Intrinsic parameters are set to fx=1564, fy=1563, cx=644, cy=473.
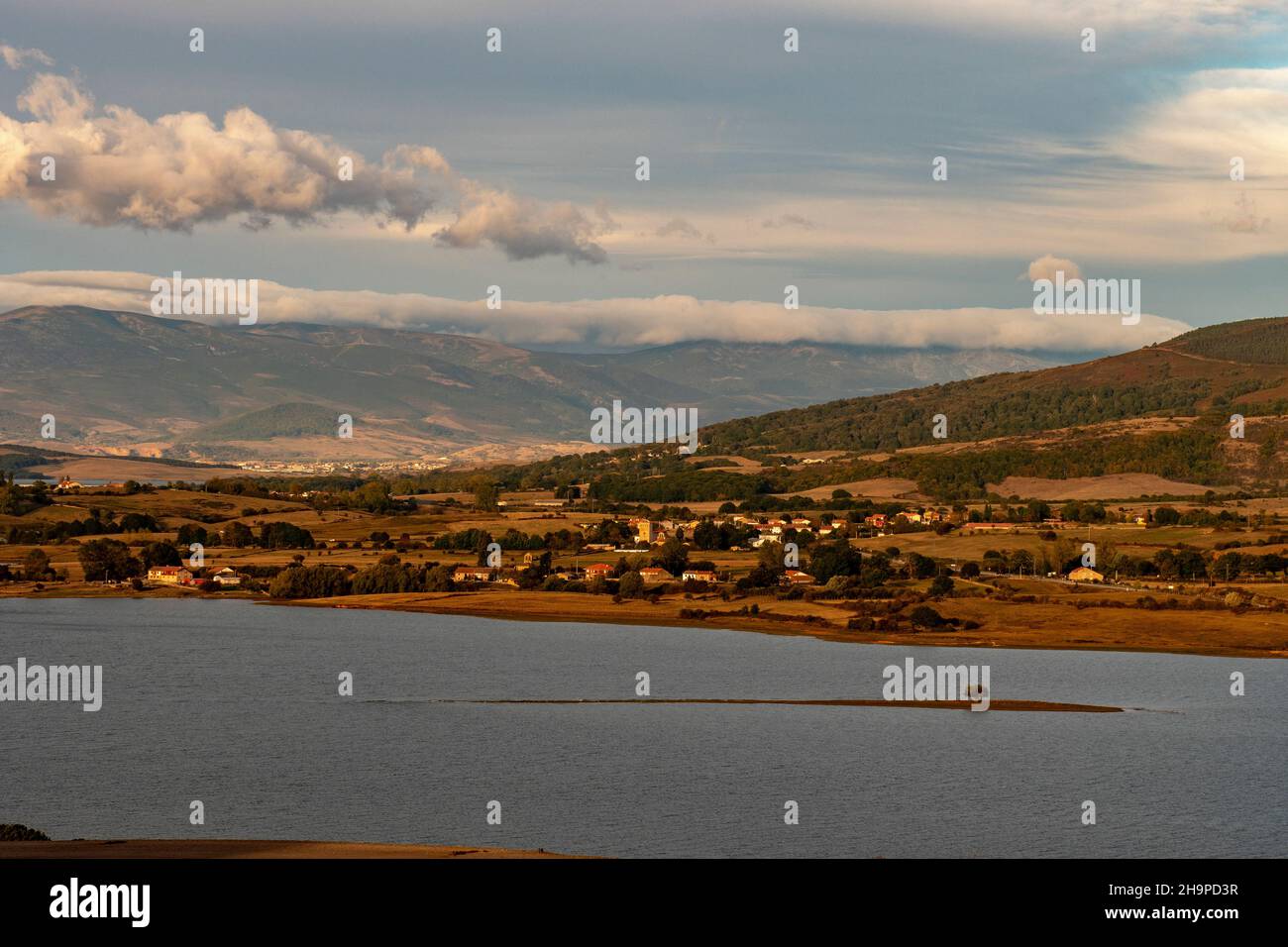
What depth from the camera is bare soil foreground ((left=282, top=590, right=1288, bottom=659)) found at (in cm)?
9156

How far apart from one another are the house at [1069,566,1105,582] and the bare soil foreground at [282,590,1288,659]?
17112mm

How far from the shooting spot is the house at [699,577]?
122 metres

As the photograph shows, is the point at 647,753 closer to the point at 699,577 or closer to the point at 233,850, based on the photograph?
the point at 233,850

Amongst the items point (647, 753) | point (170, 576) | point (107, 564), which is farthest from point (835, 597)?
point (107, 564)

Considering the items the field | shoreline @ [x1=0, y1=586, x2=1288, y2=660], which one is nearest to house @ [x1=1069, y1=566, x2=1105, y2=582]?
the field

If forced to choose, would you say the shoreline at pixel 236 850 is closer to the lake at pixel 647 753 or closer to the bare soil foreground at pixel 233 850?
the bare soil foreground at pixel 233 850

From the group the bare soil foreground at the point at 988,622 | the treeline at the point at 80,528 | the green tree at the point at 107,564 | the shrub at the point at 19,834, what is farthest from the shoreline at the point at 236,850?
the treeline at the point at 80,528

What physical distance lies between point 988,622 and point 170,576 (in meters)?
67.8

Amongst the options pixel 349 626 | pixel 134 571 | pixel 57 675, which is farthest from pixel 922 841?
pixel 134 571

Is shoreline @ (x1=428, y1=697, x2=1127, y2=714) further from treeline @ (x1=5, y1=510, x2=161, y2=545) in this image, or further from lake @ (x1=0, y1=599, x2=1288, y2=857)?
treeline @ (x1=5, y1=510, x2=161, y2=545)
